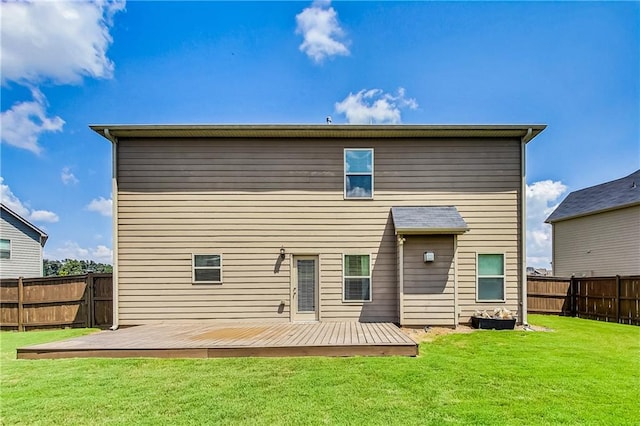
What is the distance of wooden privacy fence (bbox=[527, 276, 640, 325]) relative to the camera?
9.20 m

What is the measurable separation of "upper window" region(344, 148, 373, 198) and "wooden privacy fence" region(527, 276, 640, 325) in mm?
6845

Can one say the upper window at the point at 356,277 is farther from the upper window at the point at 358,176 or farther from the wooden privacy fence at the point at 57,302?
the wooden privacy fence at the point at 57,302

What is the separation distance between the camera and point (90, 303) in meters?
9.11

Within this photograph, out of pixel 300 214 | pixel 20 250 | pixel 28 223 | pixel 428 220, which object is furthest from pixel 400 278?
pixel 28 223

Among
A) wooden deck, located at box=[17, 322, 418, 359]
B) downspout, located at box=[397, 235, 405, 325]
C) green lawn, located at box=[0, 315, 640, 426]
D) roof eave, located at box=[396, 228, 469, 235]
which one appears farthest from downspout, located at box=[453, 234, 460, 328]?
green lawn, located at box=[0, 315, 640, 426]

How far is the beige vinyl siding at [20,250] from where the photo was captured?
15.2 m

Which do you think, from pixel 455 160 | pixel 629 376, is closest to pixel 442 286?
pixel 455 160

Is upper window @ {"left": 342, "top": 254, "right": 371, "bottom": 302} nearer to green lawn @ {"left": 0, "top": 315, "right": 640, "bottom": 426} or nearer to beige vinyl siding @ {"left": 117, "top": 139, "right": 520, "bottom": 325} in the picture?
beige vinyl siding @ {"left": 117, "top": 139, "right": 520, "bottom": 325}

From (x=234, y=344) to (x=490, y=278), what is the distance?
620 centimetres

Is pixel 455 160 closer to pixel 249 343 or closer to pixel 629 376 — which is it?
pixel 629 376

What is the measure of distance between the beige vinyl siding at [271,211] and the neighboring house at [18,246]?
37.6ft

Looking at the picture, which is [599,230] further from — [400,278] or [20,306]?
[20,306]

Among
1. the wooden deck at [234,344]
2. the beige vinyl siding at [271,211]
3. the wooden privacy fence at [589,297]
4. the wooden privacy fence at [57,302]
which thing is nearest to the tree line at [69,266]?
the wooden privacy fence at [57,302]

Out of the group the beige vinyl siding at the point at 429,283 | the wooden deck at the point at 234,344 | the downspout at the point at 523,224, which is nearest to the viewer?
the wooden deck at the point at 234,344
